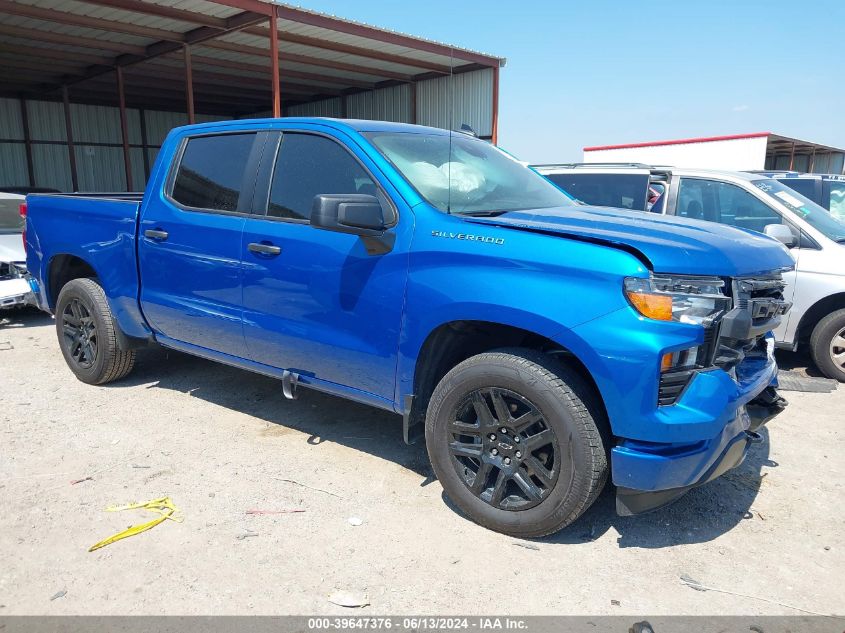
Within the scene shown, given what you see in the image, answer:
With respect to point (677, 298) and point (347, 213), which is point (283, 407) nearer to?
point (347, 213)

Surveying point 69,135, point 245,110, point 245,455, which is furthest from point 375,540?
point 245,110

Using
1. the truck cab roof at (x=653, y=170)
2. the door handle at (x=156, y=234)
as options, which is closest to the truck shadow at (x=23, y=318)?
the door handle at (x=156, y=234)

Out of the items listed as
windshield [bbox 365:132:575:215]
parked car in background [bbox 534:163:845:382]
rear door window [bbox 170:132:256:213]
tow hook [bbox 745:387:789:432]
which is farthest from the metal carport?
tow hook [bbox 745:387:789:432]

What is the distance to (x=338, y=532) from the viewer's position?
310 centimetres

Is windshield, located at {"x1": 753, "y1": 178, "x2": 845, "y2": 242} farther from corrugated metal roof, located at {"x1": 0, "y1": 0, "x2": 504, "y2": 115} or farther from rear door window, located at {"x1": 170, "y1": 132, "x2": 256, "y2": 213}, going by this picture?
corrugated metal roof, located at {"x1": 0, "y1": 0, "x2": 504, "y2": 115}

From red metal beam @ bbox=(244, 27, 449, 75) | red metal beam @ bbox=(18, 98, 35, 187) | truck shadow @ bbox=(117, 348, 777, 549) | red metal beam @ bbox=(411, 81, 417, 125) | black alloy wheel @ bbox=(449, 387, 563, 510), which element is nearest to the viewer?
black alloy wheel @ bbox=(449, 387, 563, 510)

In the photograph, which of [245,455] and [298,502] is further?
[245,455]

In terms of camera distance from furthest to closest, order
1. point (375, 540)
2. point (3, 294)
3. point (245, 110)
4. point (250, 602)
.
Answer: point (245, 110) → point (3, 294) → point (375, 540) → point (250, 602)

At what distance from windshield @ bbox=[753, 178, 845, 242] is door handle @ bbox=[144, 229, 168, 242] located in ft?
16.9

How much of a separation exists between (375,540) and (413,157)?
2048 mm

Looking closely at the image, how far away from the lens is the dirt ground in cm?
262

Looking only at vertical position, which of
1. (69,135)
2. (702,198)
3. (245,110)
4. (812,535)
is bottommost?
(812,535)

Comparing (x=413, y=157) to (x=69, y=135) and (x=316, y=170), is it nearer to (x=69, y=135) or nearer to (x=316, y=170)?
(x=316, y=170)

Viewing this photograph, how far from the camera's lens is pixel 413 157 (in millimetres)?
3568
